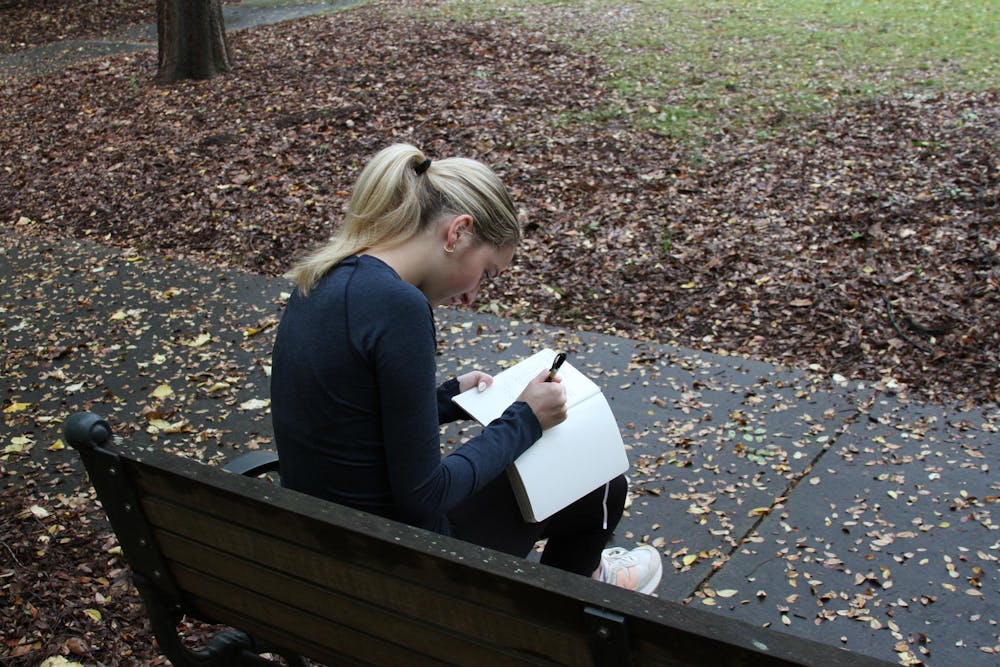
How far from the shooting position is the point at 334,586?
177 centimetres

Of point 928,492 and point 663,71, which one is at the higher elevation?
point 663,71

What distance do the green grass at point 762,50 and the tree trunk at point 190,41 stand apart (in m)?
2.86

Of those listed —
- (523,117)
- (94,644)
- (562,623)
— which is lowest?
(94,644)

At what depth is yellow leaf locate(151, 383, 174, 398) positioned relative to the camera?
471cm

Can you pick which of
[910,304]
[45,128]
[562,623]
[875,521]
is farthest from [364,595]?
[45,128]

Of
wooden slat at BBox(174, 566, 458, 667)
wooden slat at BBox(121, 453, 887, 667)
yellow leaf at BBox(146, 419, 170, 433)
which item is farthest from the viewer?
yellow leaf at BBox(146, 419, 170, 433)

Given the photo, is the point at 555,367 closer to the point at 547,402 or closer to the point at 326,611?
the point at 547,402

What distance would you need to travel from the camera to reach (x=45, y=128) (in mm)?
9203

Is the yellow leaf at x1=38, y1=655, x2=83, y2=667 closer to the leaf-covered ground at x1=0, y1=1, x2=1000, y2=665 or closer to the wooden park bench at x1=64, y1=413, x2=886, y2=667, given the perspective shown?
the leaf-covered ground at x1=0, y1=1, x2=1000, y2=665

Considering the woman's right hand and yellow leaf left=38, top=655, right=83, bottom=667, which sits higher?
the woman's right hand

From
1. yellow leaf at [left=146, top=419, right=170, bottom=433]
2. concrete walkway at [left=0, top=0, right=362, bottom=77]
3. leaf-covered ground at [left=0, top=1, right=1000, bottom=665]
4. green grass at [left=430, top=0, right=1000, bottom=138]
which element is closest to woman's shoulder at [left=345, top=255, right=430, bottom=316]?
leaf-covered ground at [left=0, top=1, right=1000, bottom=665]

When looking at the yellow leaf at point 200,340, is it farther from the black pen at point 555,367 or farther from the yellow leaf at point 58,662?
the black pen at point 555,367

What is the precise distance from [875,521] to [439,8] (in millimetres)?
9473

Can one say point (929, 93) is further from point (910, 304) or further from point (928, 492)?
point (928, 492)
